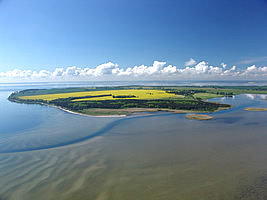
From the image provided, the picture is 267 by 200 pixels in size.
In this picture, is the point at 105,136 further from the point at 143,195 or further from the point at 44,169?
the point at 143,195

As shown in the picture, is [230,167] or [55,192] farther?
[230,167]

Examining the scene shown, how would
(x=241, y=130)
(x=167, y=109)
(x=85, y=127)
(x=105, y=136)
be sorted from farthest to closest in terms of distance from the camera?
1. (x=167, y=109)
2. (x=85, y=127)
3. (x=241, y=130)
4. (x=105, y=136)

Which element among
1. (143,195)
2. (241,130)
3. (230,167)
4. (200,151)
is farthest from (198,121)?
(143,195)

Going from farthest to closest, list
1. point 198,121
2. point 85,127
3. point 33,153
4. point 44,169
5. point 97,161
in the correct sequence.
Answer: point 198,121 < point 85,127 < point 33,153 < point 97,161 < point 44,169

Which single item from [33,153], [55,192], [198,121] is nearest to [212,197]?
[55,192]

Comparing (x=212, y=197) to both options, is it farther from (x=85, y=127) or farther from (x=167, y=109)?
(x=167, y=109)

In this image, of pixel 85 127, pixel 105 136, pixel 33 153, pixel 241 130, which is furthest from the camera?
pixel 85 127
